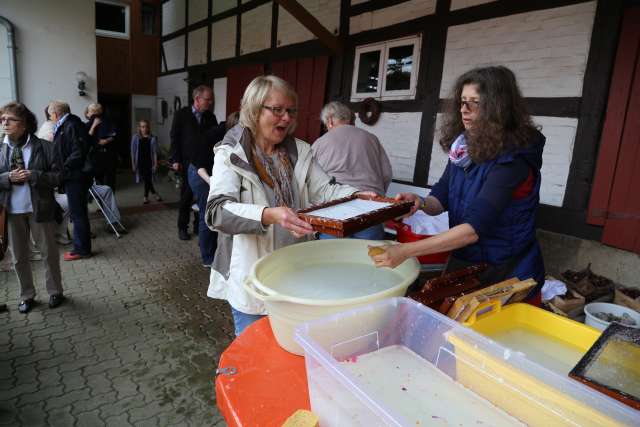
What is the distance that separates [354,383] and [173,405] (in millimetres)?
2197

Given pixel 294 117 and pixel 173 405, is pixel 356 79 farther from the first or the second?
pixel 173 405

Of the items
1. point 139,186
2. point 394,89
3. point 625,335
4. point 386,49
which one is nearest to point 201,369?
point 625,335

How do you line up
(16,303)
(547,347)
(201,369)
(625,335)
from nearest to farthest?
(625,335) → (547,347) → (201,369) → (16,303)

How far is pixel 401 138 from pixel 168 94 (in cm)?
955

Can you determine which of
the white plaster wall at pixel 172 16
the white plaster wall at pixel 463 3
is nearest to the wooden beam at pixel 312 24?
the white plaster wall at pixel 463 3

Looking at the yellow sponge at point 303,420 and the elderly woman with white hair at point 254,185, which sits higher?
the elderly woman with white hair at point 254,185

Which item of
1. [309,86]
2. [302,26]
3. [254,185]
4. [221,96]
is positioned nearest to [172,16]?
[221,96]

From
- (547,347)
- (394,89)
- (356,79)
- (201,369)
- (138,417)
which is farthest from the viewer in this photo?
(356,79)

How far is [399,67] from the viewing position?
207 inches

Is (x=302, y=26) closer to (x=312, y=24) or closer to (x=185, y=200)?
(x=312, y=24)

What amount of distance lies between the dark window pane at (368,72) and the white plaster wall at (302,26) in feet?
2.74

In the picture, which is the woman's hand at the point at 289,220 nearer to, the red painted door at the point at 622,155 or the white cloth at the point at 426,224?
the white cloth at the point at 426,224

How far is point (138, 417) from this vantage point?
2410 millimetres

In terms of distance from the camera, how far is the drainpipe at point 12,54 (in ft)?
23.7
